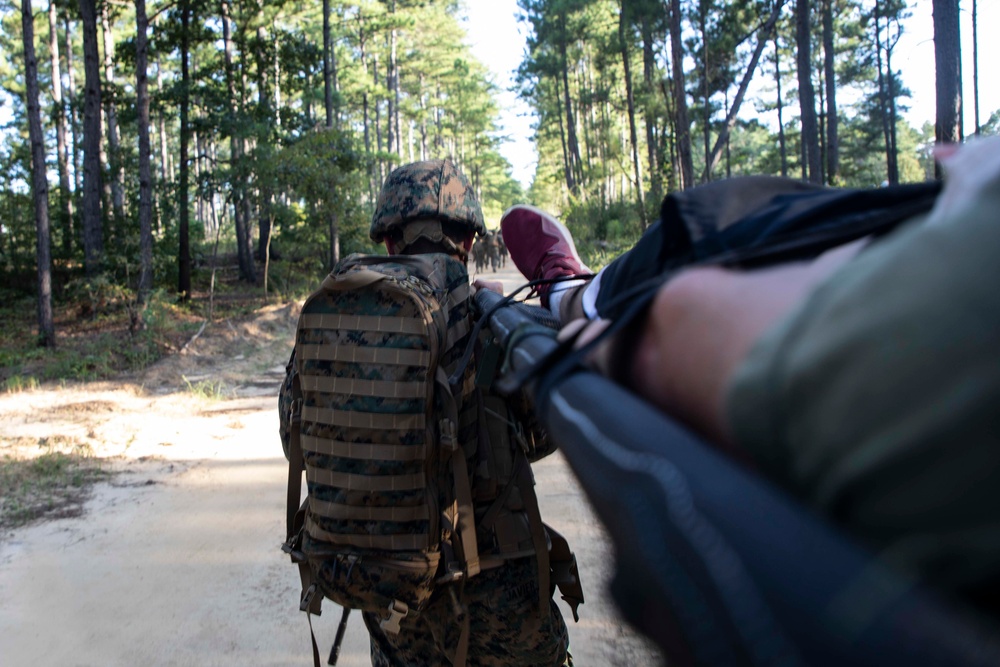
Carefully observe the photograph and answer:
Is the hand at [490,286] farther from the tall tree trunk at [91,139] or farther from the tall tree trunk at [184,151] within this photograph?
the tall tree trunk at [184,151]

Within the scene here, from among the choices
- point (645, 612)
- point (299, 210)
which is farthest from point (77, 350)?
point (645, 612)

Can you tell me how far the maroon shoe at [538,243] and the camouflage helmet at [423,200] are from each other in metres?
0.58

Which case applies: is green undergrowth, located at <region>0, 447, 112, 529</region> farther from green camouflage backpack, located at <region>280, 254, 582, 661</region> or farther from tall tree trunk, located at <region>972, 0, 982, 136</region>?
tall tree trunk, located at <region>972, 0, 982, 136</region>

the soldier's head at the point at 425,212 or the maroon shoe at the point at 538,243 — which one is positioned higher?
the soldier's head at the point at 425,212

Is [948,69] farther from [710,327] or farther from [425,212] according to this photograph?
[710,327]

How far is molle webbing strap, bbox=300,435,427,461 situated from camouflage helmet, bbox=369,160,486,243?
0.78 meters

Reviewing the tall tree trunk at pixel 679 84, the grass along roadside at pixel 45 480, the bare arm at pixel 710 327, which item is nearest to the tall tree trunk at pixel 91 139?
the grass along roadside at pixel 45 480

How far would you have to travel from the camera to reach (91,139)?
14609mm

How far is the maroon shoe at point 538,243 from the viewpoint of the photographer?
1790 millimetres

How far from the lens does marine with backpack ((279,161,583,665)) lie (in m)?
1.97

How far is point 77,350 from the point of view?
38.8ft

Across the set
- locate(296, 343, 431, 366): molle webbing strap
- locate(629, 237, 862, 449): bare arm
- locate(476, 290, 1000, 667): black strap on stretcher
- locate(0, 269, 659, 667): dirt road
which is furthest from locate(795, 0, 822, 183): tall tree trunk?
locate(476, 290, 1000, 667): black strap on stretcher

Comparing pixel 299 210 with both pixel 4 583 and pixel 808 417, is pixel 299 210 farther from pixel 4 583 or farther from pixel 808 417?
pixel 808 417

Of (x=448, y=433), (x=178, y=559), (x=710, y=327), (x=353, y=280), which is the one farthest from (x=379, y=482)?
(x=178, y=559)
